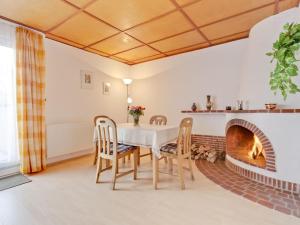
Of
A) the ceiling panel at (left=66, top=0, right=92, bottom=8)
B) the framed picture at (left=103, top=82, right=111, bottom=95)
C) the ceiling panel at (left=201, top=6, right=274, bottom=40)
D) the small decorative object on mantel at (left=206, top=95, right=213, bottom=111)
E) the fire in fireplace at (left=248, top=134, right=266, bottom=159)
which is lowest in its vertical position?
the fire in fireplace at (left=248, top=134, right=266, bottom=159)

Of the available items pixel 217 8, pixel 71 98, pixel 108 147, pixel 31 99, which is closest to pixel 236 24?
pixel 217 8

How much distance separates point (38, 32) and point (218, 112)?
3785 mm

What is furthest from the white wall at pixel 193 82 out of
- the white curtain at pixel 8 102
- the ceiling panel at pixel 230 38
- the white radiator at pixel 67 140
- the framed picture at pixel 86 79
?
the white curtain at pixel 8 102

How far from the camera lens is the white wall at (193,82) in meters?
3.71

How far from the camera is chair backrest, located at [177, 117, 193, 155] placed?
245 centimetres

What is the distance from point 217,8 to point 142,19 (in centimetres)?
111

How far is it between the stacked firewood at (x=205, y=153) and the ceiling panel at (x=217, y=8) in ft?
8.26

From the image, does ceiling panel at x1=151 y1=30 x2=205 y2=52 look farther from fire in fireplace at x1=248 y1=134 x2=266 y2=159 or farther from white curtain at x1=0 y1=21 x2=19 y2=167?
white curtain at x1=0 y1=21 x2=19 y2=167

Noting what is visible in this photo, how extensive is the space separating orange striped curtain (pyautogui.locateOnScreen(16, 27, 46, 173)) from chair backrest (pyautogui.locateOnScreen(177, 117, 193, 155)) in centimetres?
246

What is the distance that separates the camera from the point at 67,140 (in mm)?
3590

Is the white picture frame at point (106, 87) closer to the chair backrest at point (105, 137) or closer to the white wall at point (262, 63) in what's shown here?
the chair backrest at point (105, 137)

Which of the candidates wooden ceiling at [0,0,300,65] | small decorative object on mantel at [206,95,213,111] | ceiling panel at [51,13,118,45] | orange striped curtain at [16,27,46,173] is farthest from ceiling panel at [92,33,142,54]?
small decorative object on mantel at [206,95,213,111]

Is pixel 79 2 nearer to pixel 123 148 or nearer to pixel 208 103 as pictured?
pixel 123 148

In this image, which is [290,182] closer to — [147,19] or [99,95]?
[147,19]
